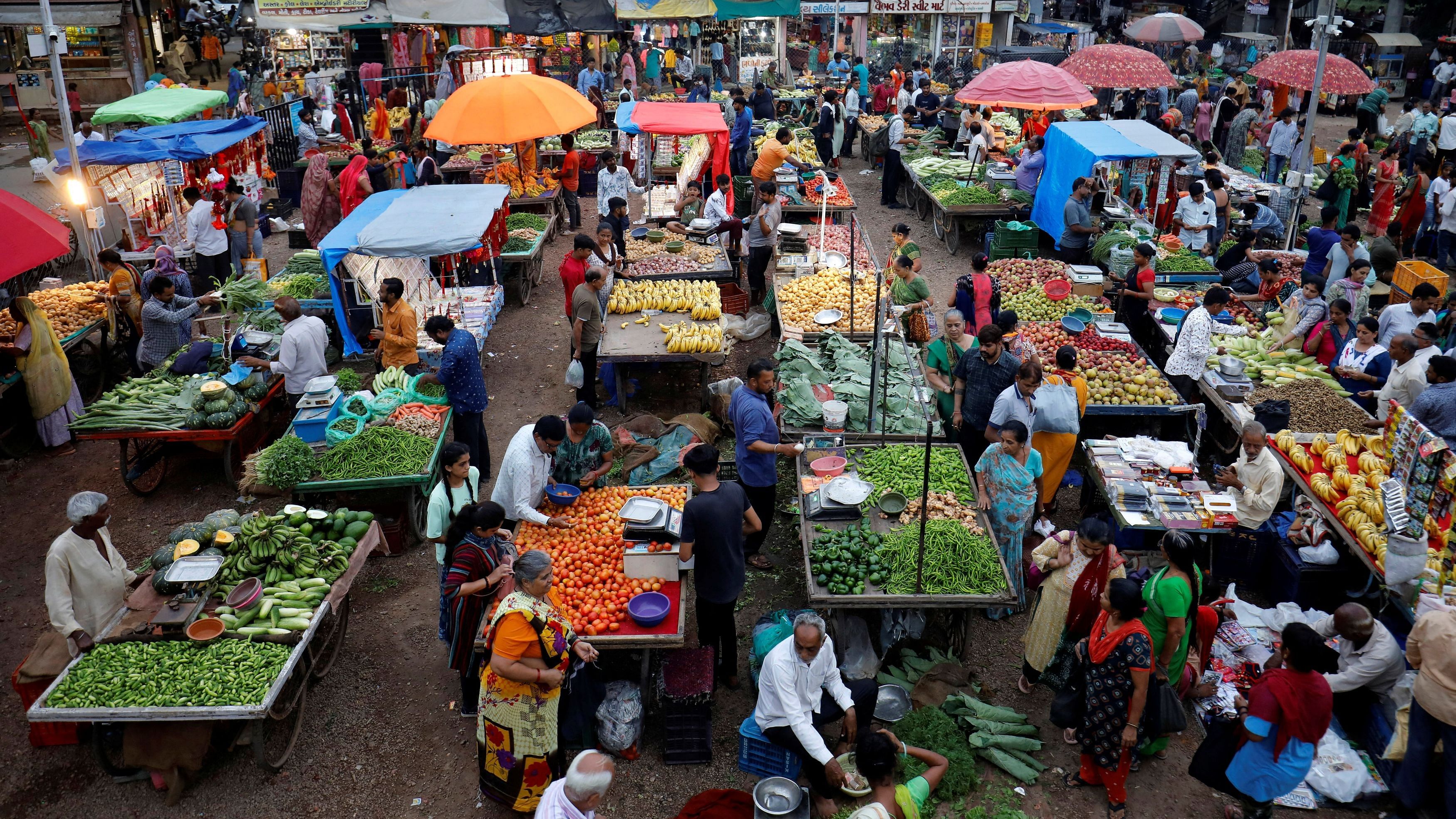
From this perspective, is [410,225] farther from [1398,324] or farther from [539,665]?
[1398,324]

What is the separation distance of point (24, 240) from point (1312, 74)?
632 inches

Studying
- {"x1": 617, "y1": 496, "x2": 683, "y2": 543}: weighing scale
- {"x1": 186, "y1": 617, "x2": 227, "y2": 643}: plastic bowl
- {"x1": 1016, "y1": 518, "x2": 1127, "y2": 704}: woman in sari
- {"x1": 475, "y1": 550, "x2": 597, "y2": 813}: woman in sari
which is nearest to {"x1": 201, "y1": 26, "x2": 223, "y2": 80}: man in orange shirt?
{"x1": 186, "y1": 617, "x2": 227, "y2": 643}: plastic bowl

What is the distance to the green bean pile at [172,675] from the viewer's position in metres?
5.59

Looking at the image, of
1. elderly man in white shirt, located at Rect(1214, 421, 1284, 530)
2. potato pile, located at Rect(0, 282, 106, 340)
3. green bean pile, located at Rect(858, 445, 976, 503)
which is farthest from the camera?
potato pile, located at Rect(0, 282, 106, 340)

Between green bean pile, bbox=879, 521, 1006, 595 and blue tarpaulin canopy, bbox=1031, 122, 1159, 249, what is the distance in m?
8.05

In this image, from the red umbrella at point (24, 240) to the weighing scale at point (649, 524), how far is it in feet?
15.8

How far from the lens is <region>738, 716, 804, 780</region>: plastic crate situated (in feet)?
18.1

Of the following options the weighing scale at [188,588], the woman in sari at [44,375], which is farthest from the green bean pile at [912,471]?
the woman in sari at [44,375]

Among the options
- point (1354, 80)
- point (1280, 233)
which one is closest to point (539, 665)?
point (1280, 233)

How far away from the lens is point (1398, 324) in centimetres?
934

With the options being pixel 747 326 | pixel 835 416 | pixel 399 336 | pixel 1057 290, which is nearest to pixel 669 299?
pixel 747 326

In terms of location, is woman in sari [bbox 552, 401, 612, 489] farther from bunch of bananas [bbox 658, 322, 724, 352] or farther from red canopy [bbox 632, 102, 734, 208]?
red canopy [bbox 632, 102, 734, 208]

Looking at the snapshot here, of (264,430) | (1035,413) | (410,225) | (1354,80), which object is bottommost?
(264,430)

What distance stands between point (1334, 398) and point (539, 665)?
801 cm
